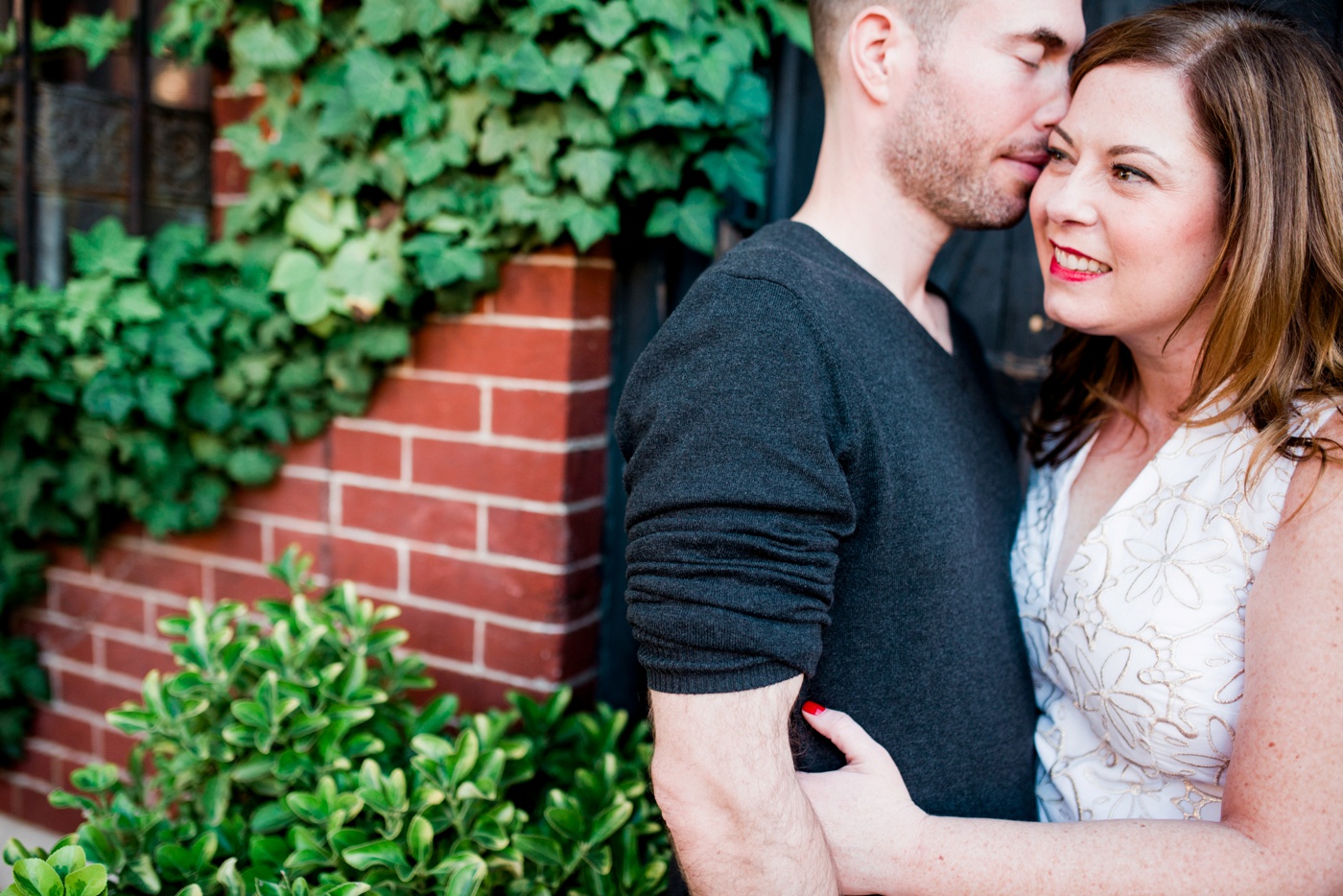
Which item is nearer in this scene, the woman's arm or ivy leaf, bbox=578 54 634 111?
the woman's arm

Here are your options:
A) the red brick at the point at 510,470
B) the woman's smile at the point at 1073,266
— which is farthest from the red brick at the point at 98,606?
the woman's smile at the point at 1073,266

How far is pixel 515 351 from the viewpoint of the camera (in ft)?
6.23

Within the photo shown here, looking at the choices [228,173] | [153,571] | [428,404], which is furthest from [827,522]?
[153,571]

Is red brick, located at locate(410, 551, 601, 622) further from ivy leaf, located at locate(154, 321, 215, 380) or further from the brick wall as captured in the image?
ivy leaf, located at locate(154, 321, 215, 380)

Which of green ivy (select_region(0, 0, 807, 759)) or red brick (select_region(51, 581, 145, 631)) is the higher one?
green ivy (select_region(0, 0, 807, 759))

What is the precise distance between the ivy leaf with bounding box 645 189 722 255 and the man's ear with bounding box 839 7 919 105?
360 mm

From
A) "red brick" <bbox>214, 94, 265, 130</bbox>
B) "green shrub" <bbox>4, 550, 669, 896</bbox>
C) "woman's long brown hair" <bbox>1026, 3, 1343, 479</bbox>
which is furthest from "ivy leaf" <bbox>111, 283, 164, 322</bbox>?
"woman's long brown hair" <bbox>1026, 3, 1343, 479</bbox>

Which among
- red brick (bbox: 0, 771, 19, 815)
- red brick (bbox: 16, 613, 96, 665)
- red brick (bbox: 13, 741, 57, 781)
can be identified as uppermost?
red brick (bbox: 16, 613, 96, 665)

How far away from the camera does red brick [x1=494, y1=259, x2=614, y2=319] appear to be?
6.04ft

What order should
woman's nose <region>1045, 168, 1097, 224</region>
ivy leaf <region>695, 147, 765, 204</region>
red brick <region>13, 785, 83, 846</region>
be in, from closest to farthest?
→ 1. woman's nose <region>1045, 168, 1097, 224</region>
2. ivy leaf <region>695, 147, 765, 204</region>
3. red brick <region>13, 785, 83, 846</region>

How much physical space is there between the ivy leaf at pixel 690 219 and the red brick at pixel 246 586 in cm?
115

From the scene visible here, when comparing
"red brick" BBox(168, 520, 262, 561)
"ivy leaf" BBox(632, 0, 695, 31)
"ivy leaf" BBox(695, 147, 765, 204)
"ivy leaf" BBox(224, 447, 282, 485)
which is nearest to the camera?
"ivy leaf" BBox(632, 0, 695, 31)

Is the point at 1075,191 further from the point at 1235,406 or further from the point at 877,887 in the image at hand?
the point at 877,887

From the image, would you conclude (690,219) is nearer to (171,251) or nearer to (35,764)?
(171,251)
